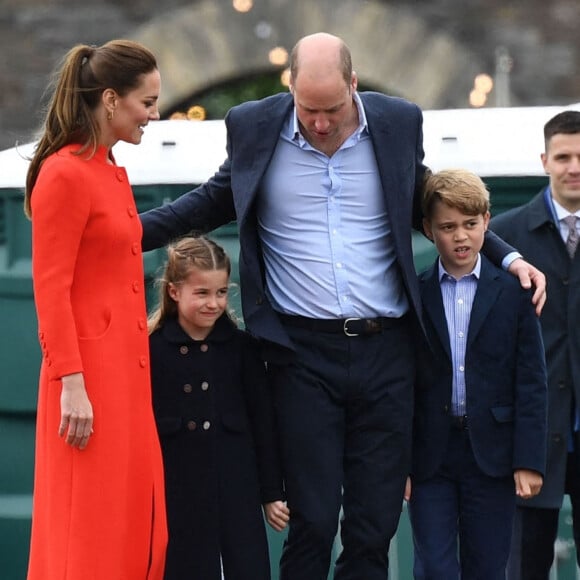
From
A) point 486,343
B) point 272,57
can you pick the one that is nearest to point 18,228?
point 486,343

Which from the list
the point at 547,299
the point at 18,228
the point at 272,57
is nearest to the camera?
the point at 547,299

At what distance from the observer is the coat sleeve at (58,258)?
158 inches

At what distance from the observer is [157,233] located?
455 cm

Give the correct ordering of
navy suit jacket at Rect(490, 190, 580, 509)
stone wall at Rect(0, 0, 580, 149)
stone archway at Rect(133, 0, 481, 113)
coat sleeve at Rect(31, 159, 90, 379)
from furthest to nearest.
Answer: stone archway at Rect(133, 0, 481, 113)
stone wall at Rect(0, 0, 580, 149)
navy suit jacket at Rect(490, 190, 580, 509)
coat sleeve at Rect(31, 159, 90, 379)

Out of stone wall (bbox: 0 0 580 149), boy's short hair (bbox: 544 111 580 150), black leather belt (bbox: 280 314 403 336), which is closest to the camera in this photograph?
black leather belt (bbox: 280 314 403 336)

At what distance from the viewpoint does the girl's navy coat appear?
4461 mm

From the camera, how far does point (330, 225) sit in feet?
14.4

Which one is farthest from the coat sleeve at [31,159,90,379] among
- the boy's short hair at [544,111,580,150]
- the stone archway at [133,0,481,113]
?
the stone archway at [133,0,481,113]

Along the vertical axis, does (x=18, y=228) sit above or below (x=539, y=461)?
above

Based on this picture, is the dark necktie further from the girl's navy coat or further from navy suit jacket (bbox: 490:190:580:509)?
the girl's navy coat

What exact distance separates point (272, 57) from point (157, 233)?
22.8 ft

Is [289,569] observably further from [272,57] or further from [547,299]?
[272,57]

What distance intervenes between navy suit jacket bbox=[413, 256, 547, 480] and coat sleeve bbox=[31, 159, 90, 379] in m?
1.04

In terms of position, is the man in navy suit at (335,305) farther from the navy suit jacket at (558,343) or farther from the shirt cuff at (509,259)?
the navy suit jacket at (558,343)
